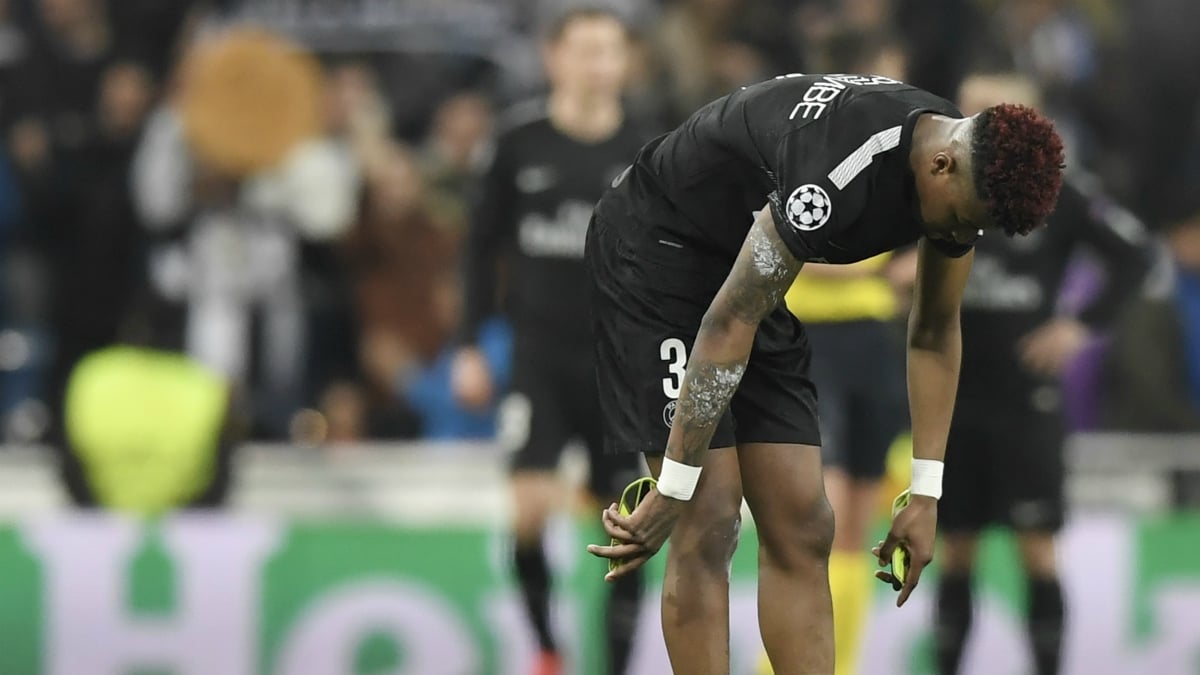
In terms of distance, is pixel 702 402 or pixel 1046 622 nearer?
pixel 702 402

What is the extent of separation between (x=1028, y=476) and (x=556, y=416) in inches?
70.1

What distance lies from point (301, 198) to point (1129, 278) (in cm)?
440

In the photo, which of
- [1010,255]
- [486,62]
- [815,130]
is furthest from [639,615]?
[486,62]

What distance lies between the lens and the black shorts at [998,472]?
8.06 metres

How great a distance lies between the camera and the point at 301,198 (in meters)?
10.8

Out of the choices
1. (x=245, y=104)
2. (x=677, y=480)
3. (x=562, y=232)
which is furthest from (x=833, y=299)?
(x=245, y=104)

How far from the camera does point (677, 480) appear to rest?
200 inches

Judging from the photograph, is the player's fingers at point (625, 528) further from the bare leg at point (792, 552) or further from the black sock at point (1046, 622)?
the black sock at point (1046, 622)

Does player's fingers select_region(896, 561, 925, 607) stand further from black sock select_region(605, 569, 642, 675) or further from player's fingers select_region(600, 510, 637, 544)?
black sock select_region(605, 569, 642, 675)

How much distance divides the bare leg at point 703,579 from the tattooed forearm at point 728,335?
330mm

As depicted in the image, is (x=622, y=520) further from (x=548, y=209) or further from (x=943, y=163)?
(x=548, y=209)

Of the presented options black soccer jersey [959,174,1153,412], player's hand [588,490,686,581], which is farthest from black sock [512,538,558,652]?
player's hand [588,490,686,581]

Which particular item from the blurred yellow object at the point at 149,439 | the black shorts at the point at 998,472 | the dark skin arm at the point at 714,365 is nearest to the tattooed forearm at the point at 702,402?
the dark skin arm at the point at 714,365

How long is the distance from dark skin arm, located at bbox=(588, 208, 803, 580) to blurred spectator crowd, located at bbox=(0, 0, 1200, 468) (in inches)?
215
